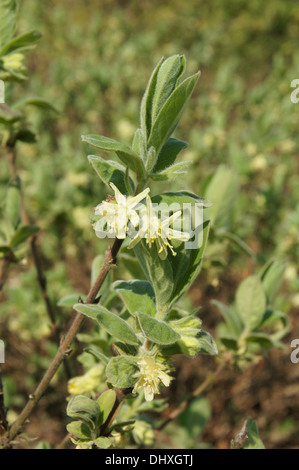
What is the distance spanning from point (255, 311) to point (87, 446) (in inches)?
19.6

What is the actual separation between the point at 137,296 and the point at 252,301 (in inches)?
16.1

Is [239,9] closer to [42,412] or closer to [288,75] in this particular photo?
[288,75]

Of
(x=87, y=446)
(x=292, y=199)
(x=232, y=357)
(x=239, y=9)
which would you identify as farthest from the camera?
(x=239, y=9)

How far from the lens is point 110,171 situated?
0.65 metres

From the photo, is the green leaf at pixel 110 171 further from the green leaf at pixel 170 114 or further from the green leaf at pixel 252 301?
the green leaf at pixel 252 301

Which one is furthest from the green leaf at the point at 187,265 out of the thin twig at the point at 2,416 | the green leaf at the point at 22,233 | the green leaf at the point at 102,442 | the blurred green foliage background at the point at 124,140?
the blurred green foliage background at the point at 124,140

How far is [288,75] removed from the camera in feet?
9.63

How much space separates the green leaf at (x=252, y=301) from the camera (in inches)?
41.3

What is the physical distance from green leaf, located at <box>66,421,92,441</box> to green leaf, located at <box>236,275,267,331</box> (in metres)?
0.48

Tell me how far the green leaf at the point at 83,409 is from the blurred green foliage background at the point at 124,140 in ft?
2.20

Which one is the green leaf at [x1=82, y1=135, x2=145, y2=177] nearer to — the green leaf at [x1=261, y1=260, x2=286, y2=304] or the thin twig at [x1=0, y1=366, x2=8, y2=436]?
the thin twig at [x1=0, y1=366, x2=8, y2=436]

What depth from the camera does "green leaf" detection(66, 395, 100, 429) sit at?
2.27 ft

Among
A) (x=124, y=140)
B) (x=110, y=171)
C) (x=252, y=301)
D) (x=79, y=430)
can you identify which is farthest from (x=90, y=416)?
(x=124, y=140)
